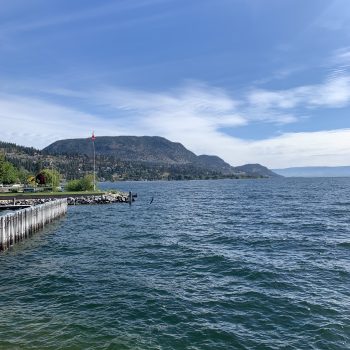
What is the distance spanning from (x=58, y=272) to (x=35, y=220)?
769 inches

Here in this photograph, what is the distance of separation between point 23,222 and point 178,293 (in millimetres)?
23245

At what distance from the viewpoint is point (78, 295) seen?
18.9 metres

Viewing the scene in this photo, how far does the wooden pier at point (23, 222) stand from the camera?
30.8 metres

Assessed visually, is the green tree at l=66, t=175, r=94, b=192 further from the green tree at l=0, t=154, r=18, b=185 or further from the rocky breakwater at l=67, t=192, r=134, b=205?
the green tree at l=0, t=154, r=18, b=185

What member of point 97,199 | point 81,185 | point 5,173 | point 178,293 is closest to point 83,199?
point 97,199

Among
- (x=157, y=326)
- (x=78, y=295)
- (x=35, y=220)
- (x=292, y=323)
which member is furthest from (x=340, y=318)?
(x=35, y=220)

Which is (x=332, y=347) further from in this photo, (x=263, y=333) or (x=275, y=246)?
(x=275, y=246)

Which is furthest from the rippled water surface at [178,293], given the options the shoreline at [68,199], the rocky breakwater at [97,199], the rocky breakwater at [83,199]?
the rocky breakwater at [97,199]

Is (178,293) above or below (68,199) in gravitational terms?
below

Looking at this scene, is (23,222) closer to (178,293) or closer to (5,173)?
(178,293)

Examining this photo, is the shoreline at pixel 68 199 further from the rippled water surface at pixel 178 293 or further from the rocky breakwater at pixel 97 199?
the rippled water surface at pixel 178 293

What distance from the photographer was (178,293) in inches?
755

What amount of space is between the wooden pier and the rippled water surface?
1197 millimetres

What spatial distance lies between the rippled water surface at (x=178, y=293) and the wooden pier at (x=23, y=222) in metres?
1.20
